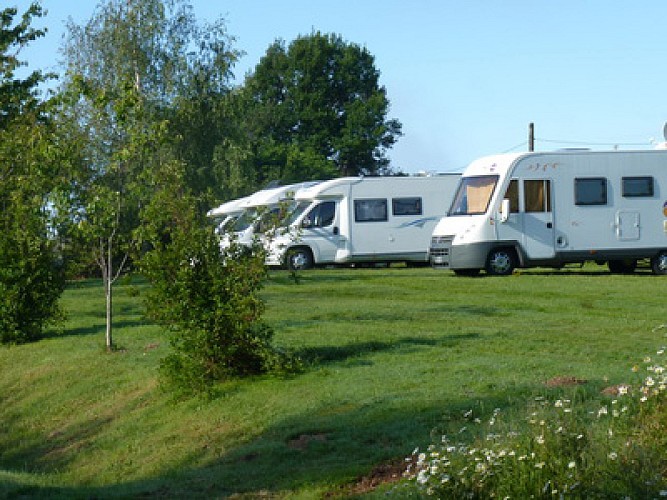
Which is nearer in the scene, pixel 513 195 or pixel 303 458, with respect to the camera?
pixel 303 458

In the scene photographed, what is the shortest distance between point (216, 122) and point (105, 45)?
543cm

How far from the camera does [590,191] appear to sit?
94.7 ft

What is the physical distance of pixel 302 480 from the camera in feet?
31.8

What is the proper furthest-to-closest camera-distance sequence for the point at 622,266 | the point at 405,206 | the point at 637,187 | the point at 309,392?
the point at 405,206 → the point at 622,266 → the point at 637,187 → the point at 309,392

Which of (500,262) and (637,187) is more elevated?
(637,187)

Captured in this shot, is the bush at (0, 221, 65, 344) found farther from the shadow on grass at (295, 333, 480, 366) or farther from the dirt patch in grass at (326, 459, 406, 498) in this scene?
the dirt patch in grass at (326, 459, 406, 498)

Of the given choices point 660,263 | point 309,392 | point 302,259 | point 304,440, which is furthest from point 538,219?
point 304,440

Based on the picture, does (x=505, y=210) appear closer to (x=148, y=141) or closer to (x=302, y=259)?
(x=302, y=259)

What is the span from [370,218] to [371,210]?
247 millimetres

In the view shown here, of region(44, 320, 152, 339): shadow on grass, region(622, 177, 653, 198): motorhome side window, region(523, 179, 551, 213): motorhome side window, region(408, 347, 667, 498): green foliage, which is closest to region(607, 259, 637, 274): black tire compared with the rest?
region(622, 177, 653, 198): motorhome side window

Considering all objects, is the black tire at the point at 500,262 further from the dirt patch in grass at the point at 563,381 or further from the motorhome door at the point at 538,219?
the dirt patch in grass at the point at 563,381

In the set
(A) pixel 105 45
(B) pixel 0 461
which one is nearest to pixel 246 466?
(B) pixel 0 461

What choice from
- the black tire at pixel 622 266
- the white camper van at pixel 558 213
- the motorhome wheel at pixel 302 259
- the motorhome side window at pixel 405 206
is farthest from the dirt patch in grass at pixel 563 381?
the motorhome side window at pixel 405 206

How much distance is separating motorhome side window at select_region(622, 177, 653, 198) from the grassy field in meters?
7.06
